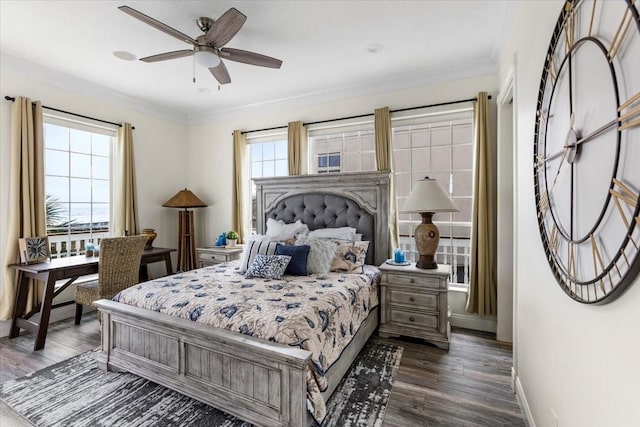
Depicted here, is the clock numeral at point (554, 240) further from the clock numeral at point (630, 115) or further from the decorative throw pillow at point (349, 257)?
the decorative throw pillow at point (349, 257)

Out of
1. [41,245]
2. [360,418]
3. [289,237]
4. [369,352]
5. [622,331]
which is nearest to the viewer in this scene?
[622,331]

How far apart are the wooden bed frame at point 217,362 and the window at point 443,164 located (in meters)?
1.50

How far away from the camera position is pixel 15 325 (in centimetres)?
305

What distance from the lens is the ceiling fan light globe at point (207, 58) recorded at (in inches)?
88.4

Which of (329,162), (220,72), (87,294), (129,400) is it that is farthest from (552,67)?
(87,294)

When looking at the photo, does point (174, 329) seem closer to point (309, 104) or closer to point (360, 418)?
point (360, 418)

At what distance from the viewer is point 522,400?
195cm

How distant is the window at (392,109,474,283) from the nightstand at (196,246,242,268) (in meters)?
2.25

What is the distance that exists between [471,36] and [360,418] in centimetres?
326

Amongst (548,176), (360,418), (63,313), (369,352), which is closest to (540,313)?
(548,176)

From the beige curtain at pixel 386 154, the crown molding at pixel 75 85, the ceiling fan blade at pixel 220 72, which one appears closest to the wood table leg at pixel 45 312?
the crown molding at pixel 75 85

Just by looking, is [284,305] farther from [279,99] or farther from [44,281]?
[279,99]

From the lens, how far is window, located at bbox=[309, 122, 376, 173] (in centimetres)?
394

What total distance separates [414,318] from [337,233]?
1220 mm
